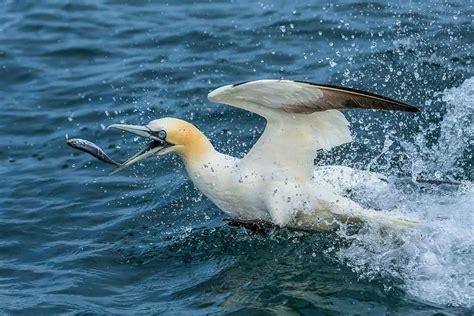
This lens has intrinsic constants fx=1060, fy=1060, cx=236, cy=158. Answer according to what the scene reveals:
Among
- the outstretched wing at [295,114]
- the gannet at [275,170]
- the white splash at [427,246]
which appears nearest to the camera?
the outstretched wing at [295,114]

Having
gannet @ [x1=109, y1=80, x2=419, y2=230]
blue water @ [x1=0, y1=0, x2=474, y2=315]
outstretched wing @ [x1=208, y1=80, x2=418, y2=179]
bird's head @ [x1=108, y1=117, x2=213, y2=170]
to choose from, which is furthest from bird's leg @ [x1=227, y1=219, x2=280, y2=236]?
bird's head @ [x1=108, y1=117, x2=213, y2=170]

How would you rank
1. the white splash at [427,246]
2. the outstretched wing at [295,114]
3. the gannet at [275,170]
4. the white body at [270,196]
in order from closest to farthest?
the outstretched wing at [295,114], the white splash at [427,246], the gannet at [275,170], the white body at [270,196]

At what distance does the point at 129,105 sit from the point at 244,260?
3779mm

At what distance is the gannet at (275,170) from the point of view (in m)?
8.07

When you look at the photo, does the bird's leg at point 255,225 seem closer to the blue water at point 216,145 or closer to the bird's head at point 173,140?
the blue water at point 216,145

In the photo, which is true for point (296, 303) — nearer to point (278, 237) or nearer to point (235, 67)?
point (278, 237)

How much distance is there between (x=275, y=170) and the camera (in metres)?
8.32

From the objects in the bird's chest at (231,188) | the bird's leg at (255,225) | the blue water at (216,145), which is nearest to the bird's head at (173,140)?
the bird's chest at (231,188)

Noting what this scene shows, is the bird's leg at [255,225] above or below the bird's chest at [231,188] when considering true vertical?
below

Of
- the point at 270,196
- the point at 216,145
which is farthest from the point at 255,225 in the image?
the point at 216,145

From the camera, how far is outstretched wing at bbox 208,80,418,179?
7.52 meters

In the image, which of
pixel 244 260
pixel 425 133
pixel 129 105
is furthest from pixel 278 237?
pixel 129 105

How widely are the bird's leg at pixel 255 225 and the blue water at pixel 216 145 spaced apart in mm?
302

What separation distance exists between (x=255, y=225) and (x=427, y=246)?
135 centimetres
